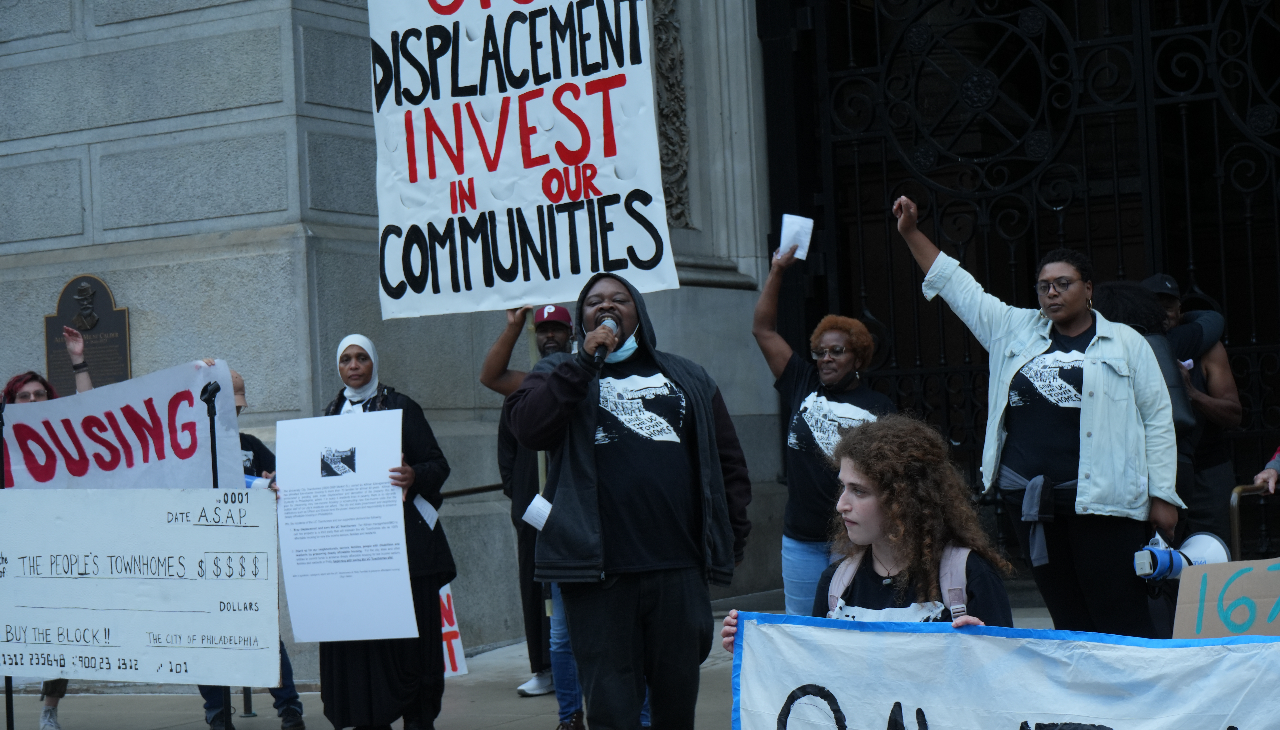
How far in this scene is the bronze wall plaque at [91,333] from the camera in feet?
28.5

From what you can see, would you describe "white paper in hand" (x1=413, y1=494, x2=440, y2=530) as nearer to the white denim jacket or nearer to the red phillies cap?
the red phillies cap

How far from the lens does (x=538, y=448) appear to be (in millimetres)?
4762

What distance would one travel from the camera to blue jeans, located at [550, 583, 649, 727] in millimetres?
6223

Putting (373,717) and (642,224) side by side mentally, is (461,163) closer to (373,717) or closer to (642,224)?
(642,224)

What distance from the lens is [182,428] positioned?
19.4 ft

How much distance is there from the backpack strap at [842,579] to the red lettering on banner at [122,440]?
11.6ft

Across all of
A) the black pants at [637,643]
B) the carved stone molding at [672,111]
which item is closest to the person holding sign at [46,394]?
the black pants at [637,643]

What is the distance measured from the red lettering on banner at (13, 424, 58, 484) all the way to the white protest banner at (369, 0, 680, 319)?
5.28ft

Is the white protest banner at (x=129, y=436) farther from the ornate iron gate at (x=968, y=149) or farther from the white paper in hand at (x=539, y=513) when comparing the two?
the ornate iron gate at (x=968, y=149)

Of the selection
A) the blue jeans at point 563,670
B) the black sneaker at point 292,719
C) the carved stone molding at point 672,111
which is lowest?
the black sneaker at point 292,719

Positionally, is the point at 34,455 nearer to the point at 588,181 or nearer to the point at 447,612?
the point at 447,612

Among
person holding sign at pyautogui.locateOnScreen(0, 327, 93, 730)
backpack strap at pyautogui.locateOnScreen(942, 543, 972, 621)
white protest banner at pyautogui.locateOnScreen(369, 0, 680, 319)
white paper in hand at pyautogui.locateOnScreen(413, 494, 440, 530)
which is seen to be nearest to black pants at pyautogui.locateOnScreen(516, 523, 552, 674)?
white paper in hand at pyautogui.locateOnScreen(413, 494, 440, 530)

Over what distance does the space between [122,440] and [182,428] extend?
39 centimetres

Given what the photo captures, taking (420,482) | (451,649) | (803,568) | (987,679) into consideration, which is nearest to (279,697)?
(451,649)
